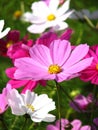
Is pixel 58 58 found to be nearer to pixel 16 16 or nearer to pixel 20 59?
pixel 20 59

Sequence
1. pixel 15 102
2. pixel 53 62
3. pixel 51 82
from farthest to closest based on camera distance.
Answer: pixel 51 82
pixel 53 62
pixel 15 102

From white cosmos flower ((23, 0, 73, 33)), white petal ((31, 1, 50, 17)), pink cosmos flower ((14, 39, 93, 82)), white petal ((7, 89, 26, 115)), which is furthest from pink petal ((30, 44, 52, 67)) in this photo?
Answer: white petal ((31, 1, 50, 17))

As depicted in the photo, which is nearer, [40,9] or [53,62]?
[53,62]

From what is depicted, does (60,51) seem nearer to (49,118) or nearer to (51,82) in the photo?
(49,118)

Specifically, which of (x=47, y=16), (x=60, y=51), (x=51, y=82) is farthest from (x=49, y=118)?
(x=47, y=16)

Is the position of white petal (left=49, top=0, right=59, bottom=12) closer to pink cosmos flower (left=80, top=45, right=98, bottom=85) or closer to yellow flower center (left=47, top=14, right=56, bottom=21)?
yellow flower center (left=47, top=14, right=56, bottom=21)

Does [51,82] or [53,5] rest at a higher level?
[53,5]

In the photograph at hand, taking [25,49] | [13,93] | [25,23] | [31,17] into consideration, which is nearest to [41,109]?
[13,93]
